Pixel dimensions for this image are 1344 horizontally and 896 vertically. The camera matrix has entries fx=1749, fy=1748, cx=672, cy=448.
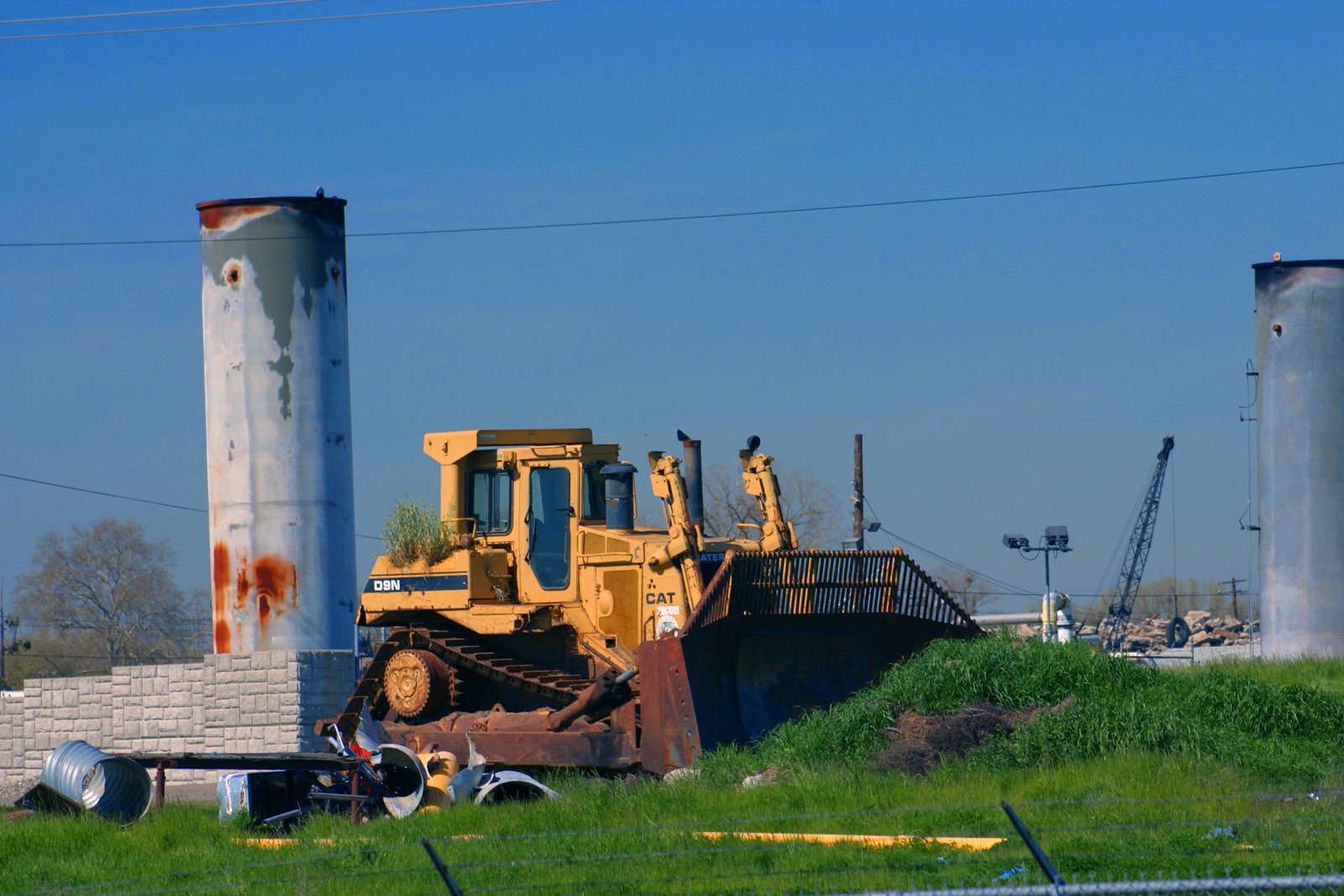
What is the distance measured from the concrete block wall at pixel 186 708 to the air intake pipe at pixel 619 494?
5839mm

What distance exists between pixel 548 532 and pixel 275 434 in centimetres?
665

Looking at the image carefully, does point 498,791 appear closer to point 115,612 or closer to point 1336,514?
point 1336,514

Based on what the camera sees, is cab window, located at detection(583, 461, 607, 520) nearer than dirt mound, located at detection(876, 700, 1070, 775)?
No

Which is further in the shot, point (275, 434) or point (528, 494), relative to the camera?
point (275, 434)

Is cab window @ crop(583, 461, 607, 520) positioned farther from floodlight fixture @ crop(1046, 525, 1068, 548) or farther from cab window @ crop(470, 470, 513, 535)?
floodlight fixture @ crop(1046, 525, 1068, 548)

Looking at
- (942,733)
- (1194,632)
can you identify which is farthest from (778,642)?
(1194,632)

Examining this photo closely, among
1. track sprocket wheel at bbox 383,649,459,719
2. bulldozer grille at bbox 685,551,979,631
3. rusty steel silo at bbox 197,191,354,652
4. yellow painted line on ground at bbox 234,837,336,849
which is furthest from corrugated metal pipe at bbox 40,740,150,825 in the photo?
rusty steel silo at bbox 197,191,354,652

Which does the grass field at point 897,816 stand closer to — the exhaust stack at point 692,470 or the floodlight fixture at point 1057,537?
the exhaust stack at point 692,470

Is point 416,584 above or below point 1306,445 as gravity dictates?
below

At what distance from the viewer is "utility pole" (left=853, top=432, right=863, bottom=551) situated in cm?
4153

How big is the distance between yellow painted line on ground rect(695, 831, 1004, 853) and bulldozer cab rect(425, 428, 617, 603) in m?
7.10

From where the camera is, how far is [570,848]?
1136 cm

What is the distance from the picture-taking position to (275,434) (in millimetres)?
23766

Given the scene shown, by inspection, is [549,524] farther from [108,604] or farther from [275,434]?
[108,604]
